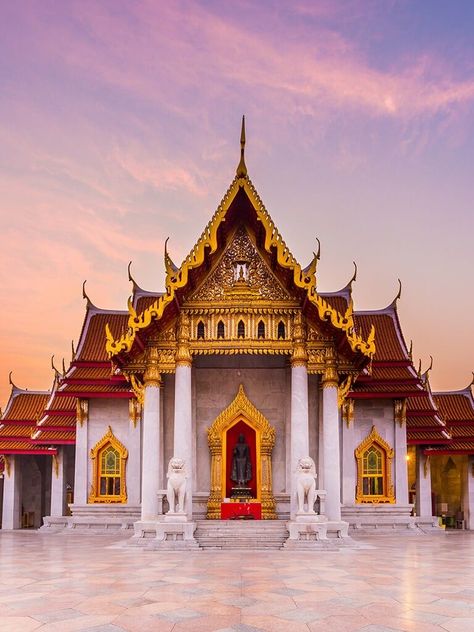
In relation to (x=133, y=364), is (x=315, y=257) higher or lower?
higher

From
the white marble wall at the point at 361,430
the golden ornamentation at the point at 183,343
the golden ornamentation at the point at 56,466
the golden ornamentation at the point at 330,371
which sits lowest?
the golden ornamentation at the point at 56,466

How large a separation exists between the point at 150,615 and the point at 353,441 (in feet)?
54.8

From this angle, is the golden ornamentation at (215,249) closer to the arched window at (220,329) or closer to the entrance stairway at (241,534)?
the arched window at (220,329)

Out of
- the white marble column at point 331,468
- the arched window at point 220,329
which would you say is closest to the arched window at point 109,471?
the arched window at point 220,329

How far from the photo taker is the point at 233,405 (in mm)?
21797

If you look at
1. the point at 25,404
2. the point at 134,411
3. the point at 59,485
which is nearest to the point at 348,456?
the point at 134,411

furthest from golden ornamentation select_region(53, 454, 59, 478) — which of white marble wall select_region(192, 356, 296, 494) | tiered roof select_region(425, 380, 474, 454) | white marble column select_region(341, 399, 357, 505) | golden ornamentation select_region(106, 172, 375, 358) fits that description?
tiered roof select_region(425, 380, 474, 454)

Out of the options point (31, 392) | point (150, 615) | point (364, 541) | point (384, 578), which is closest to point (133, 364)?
point (364, 541)

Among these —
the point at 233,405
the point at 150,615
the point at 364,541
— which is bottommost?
the point at 364,541

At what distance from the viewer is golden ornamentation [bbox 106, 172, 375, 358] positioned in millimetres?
18391

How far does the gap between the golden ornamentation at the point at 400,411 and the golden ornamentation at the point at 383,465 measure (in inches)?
35.3

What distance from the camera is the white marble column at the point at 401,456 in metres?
23.8

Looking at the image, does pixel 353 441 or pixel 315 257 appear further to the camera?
pixel 353 441

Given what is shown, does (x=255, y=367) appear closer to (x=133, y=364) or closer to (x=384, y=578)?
(x=133, y=364)
